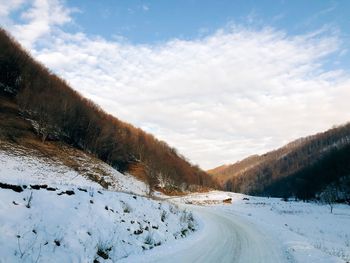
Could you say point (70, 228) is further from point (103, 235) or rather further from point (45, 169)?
point (45, 169)

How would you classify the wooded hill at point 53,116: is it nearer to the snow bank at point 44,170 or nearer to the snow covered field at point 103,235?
the snow bank at point 44,170

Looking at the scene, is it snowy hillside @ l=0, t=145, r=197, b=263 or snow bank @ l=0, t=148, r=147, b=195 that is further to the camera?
snow bank @ l=0, t=148, r=147, b=195

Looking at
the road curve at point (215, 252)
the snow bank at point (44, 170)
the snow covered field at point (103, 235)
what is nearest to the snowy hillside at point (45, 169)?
the snow bank at point (44, 170)

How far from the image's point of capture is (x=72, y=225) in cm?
988

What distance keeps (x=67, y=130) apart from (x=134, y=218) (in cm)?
6061

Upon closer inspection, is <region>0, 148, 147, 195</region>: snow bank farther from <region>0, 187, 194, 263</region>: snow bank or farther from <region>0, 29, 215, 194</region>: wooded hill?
<region>0, 187, 194, 263</region>: snow bank

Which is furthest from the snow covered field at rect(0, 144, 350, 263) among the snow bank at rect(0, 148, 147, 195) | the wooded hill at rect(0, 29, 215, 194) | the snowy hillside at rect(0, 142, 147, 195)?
the wooded hill at rect(0, 29, 215, 194)

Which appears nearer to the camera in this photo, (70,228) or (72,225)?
(70,228)

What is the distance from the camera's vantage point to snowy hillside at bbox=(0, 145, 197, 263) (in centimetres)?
810

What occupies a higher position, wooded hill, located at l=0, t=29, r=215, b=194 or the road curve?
wooded hill, located at l=0, t=29, r=215, b=194

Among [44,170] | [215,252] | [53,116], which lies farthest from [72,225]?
[53,116]

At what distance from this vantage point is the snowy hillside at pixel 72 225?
810cm

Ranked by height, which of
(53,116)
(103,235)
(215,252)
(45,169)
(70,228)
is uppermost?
(53,116)

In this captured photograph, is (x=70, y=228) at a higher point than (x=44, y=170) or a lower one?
lower
